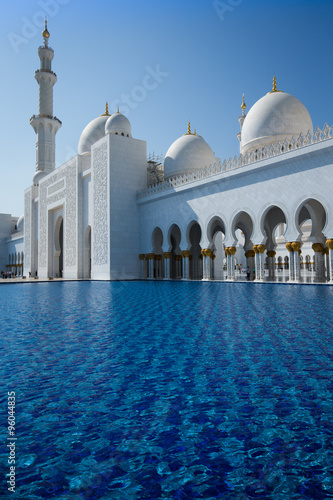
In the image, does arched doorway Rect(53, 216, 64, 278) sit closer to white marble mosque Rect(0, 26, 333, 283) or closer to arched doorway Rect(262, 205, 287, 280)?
white marble mosque Rect(0, 26, 333, 283)

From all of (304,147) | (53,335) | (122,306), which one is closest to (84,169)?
(304,147)

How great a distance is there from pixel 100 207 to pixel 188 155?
411 cm

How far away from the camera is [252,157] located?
37.3ft

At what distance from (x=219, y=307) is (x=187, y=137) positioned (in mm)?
12156

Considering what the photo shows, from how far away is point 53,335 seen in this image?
3.45 m

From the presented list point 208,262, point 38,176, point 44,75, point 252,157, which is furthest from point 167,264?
point 44,75

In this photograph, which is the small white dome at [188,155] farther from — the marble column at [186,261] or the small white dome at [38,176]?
the small white dome at [38,176]

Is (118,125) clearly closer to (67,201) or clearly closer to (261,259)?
(67,201)

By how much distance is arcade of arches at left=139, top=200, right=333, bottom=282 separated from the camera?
10609 millimetres

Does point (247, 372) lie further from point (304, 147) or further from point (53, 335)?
point (304, 147)

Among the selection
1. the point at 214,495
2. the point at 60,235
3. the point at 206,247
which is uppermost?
the point at 60,235

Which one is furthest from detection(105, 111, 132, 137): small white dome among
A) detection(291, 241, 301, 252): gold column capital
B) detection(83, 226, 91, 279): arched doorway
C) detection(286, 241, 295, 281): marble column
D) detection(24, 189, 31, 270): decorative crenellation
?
detection(24, 189, 31, 270): decorative crenellation

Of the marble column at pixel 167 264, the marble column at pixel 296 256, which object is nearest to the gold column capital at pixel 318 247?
the marble column at pixel 296 256

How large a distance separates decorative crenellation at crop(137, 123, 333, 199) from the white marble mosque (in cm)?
3
